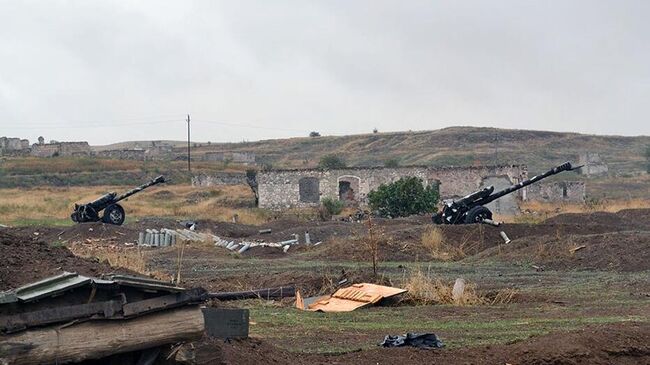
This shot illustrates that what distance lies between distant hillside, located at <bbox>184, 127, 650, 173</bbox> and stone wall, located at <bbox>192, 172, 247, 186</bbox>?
29.4 m

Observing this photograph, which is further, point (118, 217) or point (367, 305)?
point (118, 217)

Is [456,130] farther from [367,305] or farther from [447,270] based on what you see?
[367,305]

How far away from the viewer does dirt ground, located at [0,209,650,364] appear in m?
11.1

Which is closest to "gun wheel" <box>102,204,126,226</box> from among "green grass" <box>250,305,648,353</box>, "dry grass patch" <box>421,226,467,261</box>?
"dry grass patch" <box>421,226,467,261</box>

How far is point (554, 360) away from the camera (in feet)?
36.0

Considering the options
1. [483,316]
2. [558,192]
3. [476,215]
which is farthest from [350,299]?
[558,192]

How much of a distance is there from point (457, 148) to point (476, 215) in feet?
246

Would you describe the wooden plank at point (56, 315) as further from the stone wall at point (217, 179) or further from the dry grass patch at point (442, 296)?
the stone wall at point (217, 179)

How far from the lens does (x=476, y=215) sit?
30.9 meters

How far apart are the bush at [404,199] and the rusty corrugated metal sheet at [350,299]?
Answer: 26.8 metres

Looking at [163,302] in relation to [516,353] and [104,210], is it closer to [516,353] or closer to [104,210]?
[516,353]

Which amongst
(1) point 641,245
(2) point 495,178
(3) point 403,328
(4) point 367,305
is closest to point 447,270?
(1) point 641,245

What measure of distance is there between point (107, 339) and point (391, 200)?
36301 mm

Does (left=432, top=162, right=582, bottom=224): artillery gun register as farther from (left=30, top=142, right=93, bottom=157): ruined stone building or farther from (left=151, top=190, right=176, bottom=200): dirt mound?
(left=30, top=142, right=93, bottom=157): ruined stone building
